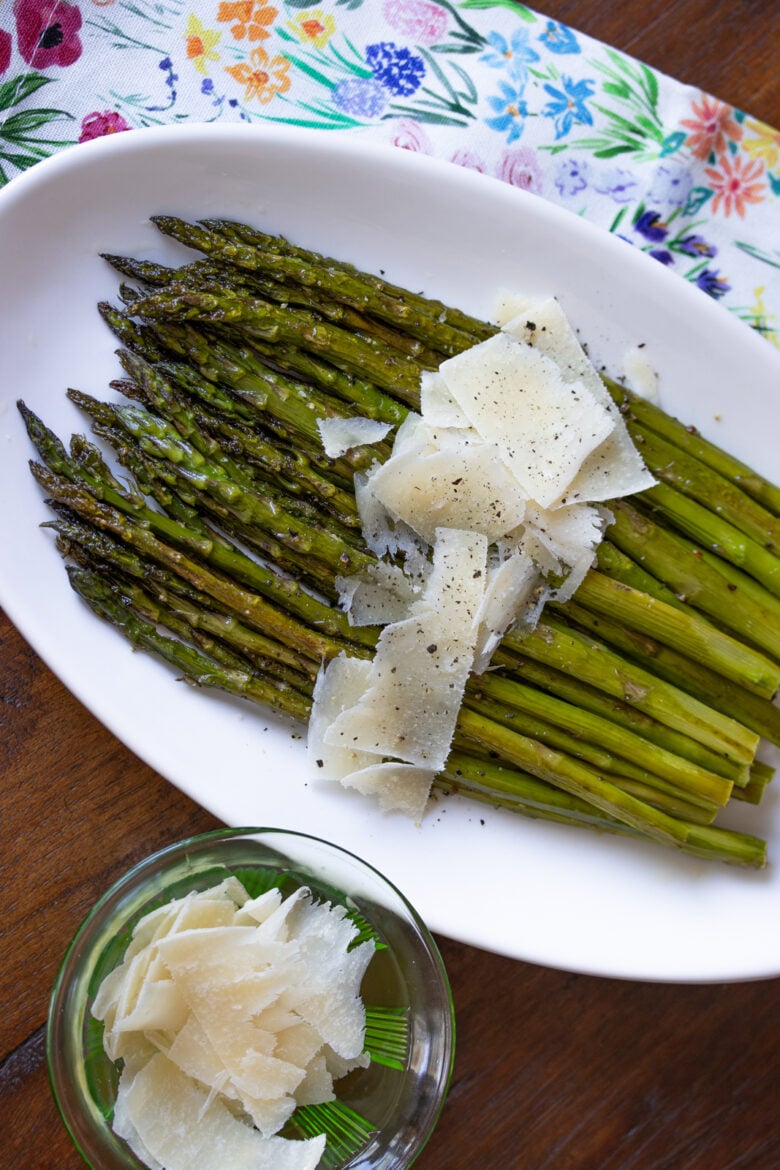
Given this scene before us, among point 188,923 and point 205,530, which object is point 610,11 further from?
point 188,923

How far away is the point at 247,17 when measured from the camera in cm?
276

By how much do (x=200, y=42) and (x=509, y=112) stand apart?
0.87 meters

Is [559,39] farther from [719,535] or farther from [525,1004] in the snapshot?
[525,1004]

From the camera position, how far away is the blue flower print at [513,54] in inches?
110

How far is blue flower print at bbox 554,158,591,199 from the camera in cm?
282

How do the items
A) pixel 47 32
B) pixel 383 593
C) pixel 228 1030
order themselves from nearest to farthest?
pixel 228 1030 → pixel 383 593 → pixel 47 32

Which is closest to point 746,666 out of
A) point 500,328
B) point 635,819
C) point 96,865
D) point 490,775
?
point 635,819

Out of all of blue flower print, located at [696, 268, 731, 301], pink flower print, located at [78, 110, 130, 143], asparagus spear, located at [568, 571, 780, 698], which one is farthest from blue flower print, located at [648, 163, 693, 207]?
pink flower print, located at [78, 110, 130, 143]

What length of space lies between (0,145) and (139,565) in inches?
47.9

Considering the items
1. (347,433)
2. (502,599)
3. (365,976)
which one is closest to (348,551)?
(347,433)

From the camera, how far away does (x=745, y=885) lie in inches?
106

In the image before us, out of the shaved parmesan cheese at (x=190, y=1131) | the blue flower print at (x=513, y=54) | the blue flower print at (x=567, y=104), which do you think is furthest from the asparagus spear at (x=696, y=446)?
Answer: the shaved parmesan cheese at (x=190, y=1131)

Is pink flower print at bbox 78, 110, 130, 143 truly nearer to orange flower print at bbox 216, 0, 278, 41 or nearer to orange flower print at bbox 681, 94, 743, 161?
orange flower print at bbox 216, 0, 278, 41

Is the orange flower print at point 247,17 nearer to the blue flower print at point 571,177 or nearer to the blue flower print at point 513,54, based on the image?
the blue flower print at point 513,54
